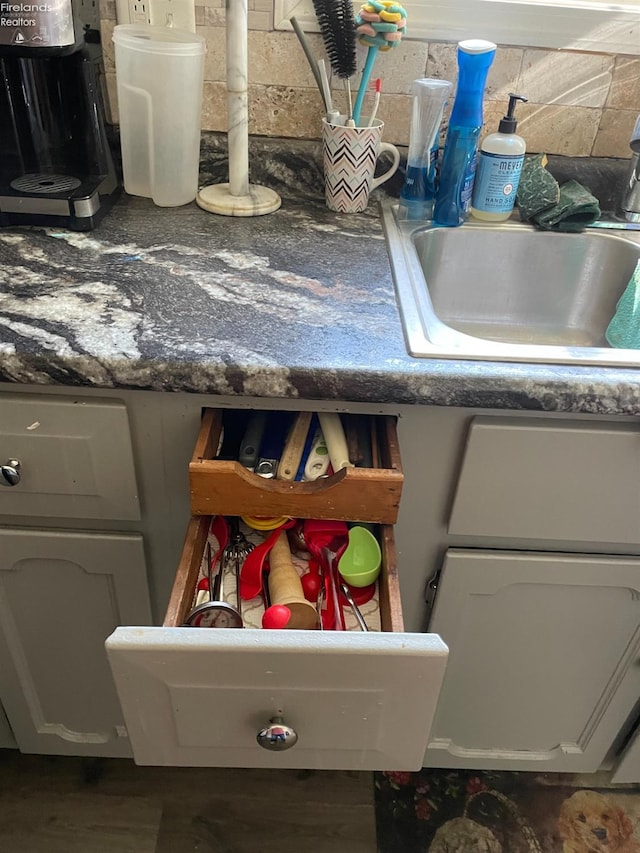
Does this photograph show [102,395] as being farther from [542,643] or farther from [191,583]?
[542,643]

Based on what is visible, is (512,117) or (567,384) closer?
(567,384)

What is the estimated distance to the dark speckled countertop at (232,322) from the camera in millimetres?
763

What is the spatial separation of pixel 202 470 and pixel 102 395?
17 cm

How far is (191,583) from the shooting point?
0.75 meters

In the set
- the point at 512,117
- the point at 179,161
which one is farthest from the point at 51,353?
the point at 512,117

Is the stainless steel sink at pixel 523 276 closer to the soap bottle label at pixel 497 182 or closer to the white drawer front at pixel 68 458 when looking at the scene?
the soap bottle label at pixel 497 182

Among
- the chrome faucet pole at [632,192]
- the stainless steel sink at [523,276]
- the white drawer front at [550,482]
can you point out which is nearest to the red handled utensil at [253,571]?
the white drawer front at [550,482]

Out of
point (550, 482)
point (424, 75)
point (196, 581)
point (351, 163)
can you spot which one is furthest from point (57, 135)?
point (550, 482)

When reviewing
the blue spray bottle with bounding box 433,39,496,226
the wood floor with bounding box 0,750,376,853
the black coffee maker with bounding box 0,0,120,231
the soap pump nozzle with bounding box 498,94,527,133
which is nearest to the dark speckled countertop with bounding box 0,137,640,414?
the black coffee maker with bounding box 0,0,120,231

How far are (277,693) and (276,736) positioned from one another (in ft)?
0.20

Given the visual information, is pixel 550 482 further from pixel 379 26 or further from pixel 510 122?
pixel 379 26

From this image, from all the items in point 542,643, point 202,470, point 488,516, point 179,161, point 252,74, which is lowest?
point 542,643

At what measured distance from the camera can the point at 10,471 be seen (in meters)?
0.84

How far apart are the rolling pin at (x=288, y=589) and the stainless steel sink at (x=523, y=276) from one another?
52 centimetres
